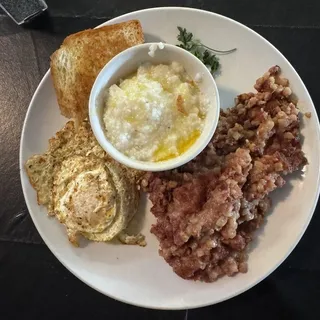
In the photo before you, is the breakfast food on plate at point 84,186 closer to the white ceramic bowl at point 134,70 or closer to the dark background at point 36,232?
the white ceramic bowl at point 134,70

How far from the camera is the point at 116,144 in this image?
2.23 metres

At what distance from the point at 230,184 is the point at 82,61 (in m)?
0.99

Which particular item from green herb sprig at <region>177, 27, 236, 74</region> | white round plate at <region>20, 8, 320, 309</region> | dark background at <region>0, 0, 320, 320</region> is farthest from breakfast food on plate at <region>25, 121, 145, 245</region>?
green herb sprig at <region>177, 27, 236, 74</region>

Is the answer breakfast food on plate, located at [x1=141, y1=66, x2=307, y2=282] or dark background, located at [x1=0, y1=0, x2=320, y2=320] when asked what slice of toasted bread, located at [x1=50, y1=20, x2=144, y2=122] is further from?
breakfast food on plate, located at [x1=141, y1=66, x2=307, y2=282]

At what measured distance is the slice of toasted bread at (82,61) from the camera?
8.17 ft

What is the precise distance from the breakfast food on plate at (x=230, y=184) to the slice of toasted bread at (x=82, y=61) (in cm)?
55

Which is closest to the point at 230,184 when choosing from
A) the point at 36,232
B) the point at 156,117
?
the point at 156,117

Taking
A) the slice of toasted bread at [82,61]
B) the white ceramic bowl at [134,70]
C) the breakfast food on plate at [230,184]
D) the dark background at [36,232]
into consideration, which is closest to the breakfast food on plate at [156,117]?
the white ceramic bowl at [134,70]

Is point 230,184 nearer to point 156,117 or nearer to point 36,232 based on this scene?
point 156,117

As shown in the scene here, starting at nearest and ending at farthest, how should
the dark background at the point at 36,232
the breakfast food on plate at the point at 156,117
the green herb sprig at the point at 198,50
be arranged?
1. the breakfast food on plate at the point at 156,117
2. the green herb sprig at the point at 198,50
3. the dark background at the point at 36,232

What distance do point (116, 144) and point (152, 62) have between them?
1.42 ft

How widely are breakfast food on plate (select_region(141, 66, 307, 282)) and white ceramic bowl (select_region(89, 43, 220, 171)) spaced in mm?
184

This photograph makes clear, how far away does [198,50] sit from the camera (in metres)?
2.48

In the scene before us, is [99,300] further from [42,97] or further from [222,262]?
[42,97]
